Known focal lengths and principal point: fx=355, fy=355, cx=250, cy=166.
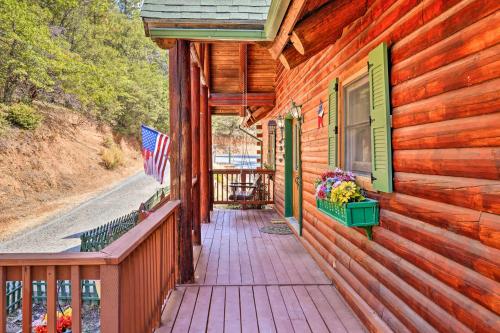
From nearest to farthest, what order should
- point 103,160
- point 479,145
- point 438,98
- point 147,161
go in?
point 479,145 → point 438,98 → point 147,161 → point 103,160

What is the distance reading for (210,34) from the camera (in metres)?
3.88

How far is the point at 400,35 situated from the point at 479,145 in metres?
1.13

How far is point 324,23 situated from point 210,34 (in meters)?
1.32

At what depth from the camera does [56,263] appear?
5.90ft

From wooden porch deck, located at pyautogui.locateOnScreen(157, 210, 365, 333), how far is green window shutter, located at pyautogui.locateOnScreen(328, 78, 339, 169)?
1.36 m

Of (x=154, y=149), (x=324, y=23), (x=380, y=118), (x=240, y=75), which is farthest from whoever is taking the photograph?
(x=240, y=75)

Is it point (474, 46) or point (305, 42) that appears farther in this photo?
point (305, 42)

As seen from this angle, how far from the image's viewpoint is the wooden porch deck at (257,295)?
9.75 feet

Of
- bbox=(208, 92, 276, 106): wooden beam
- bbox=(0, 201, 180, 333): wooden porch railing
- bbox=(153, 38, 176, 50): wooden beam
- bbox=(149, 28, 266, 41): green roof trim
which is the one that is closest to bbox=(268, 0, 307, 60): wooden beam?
bbox=(149, 28, 266, 41): green roof trim

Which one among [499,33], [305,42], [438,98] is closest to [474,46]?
[499,33]

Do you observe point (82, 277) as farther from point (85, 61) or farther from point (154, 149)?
point (85, 61)

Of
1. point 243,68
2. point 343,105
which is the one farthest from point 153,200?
point 343,105

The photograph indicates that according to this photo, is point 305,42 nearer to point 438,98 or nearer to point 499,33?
point 438,98

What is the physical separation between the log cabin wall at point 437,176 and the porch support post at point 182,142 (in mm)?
1854
